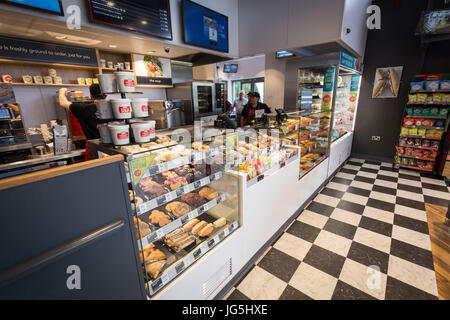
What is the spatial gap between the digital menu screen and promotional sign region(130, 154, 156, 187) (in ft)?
5.86

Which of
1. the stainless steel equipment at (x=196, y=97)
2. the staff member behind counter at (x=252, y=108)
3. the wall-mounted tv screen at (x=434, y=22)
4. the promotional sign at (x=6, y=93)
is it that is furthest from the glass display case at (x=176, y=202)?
the wall-mounted tv screen at (x=434, y=22)

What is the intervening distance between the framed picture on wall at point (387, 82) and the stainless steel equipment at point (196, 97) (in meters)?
4.20

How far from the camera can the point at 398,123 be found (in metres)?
5.20

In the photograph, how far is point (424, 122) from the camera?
4453 mm

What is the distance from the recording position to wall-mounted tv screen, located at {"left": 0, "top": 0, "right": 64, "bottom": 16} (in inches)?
63.9

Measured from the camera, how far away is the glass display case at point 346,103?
16.5ft

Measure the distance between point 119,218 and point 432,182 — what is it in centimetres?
588

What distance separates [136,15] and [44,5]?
0.84 metres

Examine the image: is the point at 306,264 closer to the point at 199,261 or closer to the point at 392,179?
the point at 199,261

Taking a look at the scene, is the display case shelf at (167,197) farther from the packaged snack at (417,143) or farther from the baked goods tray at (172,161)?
the packaged snack at (417,143)

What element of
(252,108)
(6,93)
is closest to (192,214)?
(252,108)

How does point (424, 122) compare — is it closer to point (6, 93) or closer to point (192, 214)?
point (192, 214)

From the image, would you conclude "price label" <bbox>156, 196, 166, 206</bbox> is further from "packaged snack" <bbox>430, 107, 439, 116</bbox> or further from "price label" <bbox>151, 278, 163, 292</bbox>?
"packaged snack" <bbox>430, 107, 439, 116</bbox>

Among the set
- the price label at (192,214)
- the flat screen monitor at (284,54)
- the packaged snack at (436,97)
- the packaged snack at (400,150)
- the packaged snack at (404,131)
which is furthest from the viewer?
the packaged snack at (400,150)
